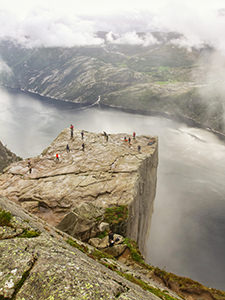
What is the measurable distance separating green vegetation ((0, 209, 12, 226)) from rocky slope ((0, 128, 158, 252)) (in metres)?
11.1

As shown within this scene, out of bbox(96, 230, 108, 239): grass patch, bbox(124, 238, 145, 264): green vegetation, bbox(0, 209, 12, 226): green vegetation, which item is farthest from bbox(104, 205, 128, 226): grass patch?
bbox(0, 209, 12, 226): green vegetation

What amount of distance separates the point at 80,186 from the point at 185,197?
207ft

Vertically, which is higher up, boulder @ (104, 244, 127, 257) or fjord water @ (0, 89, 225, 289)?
boulder @ (104, 244, 127, 257)

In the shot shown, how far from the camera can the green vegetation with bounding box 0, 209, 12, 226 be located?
36.8 feet

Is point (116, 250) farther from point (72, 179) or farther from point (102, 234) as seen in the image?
point (72, 179)

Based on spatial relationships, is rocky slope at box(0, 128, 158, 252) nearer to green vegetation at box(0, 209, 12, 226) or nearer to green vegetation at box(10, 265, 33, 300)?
green vegetation at box(0, 209, 12, 226)

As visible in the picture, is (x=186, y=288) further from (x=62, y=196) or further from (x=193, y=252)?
(x=193, y=252)

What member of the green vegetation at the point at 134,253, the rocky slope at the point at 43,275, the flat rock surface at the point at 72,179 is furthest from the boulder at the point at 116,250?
the rocky slope at the point at 43,275

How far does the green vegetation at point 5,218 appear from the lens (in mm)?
11223

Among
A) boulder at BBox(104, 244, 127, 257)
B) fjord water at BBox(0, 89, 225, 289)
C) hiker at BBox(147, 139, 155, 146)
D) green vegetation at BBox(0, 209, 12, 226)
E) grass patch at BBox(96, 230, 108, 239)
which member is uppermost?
hiker at BBox(147, 139, 155, 146)

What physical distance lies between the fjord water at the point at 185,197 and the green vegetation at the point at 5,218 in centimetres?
3705

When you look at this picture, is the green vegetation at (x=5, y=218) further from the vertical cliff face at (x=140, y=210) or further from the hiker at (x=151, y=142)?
the hiker at (x=151, y=142)

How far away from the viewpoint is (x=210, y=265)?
5625 centimetres

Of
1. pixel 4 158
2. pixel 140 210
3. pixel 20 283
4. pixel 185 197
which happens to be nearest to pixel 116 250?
pixel 20 283
